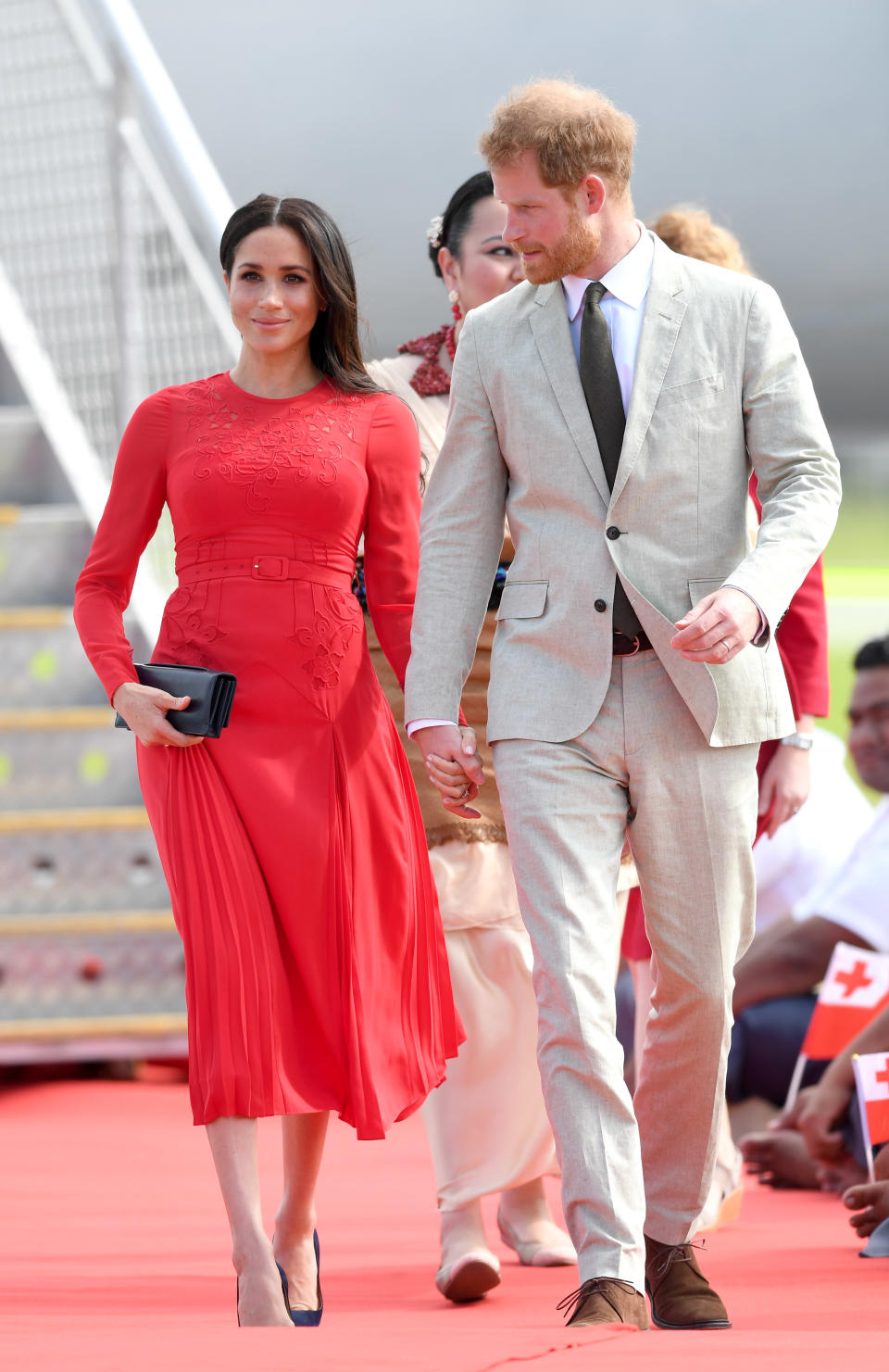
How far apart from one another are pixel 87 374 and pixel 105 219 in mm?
552

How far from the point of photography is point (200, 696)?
2764mm

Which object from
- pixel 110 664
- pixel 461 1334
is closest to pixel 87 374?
pixel 110 664

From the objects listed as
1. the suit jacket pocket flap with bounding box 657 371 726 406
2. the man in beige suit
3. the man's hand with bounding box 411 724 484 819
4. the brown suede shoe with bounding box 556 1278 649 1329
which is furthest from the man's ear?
the brown suede shoe with bounding box 556 1278 649 1329

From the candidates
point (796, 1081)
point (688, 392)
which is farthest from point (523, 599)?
point (796, 1081)

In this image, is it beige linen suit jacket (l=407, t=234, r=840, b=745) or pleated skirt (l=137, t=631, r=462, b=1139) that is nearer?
beige linen suit jacket (l=407, t=234, r=840, b=745)

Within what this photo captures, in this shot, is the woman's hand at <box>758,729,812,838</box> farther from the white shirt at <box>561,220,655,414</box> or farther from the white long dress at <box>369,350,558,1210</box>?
the white shirt at <box>561,220,655,414</box>

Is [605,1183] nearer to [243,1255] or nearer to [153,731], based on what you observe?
[243,1255]

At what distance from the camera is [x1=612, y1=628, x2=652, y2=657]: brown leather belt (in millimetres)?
2598

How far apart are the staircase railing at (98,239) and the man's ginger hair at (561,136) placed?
325cm

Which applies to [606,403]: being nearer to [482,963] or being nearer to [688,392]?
[688,392]

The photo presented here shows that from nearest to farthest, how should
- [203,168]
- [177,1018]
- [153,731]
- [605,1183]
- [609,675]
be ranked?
[605,1183] < [609,675] < [153,731] < [177,1018] < [203,168]

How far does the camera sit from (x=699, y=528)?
261cm

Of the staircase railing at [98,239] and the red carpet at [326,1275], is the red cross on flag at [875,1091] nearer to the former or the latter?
the red carpet at [326,1275]

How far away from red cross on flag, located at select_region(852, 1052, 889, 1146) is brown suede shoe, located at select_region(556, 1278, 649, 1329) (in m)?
0.98
